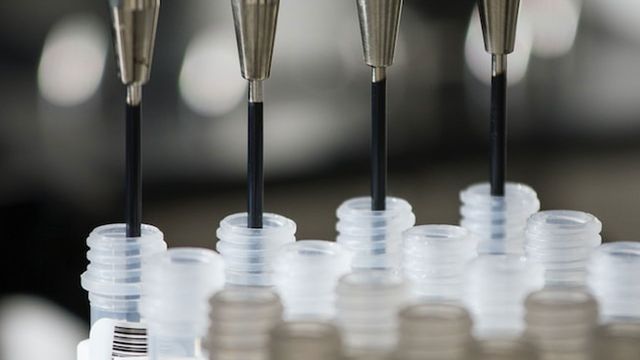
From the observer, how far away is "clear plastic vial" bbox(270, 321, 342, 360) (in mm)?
446

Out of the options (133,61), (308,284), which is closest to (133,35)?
→ (133,61)

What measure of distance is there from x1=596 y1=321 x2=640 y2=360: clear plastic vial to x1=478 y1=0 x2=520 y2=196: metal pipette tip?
5.6 inches

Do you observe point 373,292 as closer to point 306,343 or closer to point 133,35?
point 306,343

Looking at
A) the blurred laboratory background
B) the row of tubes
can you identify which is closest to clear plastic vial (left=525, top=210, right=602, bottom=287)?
the row of tubes

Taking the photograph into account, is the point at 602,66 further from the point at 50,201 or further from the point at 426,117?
the point at 50,201


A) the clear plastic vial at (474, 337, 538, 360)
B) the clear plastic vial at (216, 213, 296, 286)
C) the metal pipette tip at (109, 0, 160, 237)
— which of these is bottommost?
the clear plastic vial at (474, 337, 538, 360)

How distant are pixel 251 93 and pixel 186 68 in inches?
35.6

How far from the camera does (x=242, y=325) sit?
1.51ft

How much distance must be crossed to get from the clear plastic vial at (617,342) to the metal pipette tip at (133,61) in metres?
0.19

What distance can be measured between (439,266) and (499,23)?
12 cm

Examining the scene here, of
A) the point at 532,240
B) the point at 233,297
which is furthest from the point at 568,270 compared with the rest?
the point at 233,297

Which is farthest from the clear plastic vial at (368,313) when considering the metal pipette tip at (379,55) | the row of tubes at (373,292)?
the metal pipette tip at (379,55)

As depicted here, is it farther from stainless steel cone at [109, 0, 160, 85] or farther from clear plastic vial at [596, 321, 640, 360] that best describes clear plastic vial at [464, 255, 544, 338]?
stainless steel cone at [109, 0, 160, 85]

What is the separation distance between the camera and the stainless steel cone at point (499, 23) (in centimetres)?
55
